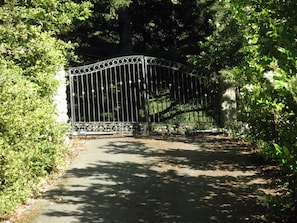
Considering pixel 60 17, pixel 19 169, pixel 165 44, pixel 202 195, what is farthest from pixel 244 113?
pixel 165 44

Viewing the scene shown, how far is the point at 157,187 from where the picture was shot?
26.6ft

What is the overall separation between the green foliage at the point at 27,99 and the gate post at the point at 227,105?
5094mm

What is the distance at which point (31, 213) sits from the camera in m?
7.09

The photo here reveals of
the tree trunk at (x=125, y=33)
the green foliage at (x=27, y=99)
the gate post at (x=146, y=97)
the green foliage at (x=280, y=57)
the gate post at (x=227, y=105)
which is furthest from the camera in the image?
the tree trunk at (x=125, y=33)

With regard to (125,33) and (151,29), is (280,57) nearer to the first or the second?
(125,33)

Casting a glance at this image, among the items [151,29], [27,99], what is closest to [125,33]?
[151,29]

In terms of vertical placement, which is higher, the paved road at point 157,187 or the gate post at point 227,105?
the gate post at point 227,105

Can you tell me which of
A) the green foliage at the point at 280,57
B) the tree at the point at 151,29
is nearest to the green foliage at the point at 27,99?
the green foliage at the point at 280,57

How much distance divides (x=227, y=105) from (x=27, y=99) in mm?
7663

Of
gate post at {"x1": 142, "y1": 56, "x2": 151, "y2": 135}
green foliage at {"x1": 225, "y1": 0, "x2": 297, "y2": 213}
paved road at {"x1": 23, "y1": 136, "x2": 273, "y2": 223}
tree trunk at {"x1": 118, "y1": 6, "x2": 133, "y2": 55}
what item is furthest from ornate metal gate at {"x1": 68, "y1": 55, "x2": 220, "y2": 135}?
green foliage at {"x1": 225, "y1": 0, "x2": 297, "y2": 213}

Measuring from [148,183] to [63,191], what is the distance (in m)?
1.55

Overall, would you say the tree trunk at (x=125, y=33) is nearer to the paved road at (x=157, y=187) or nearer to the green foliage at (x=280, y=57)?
the paved road at (x=157, y=187)

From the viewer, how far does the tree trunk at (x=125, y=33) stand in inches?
680

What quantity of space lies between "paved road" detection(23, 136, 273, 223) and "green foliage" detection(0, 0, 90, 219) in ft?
1.93
